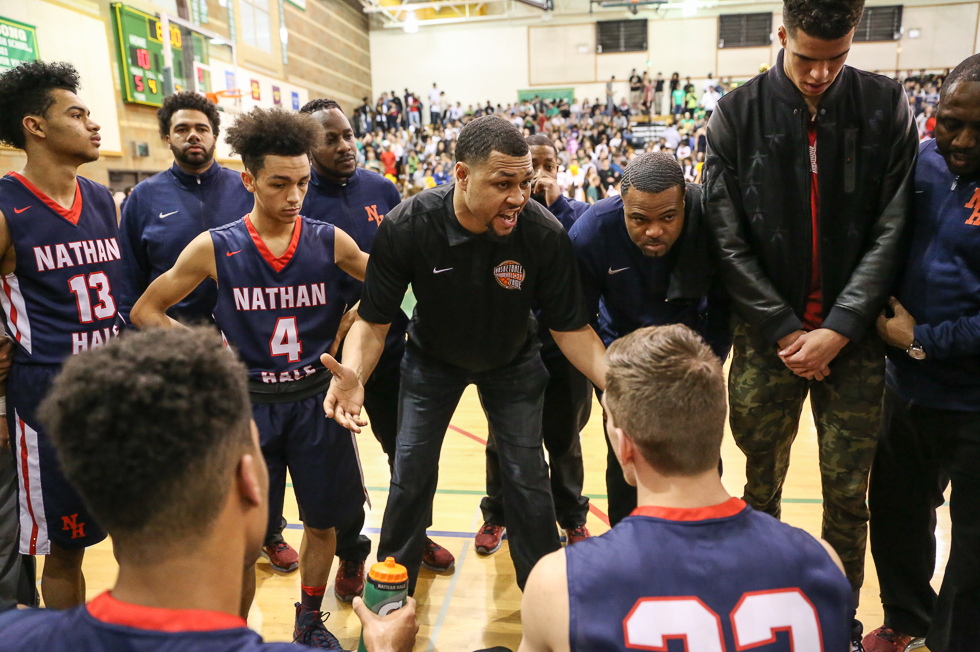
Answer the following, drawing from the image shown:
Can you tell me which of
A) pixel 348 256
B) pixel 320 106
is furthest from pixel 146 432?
pixel 320 106

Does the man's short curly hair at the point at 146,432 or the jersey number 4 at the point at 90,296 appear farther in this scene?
the jersey number 4 at the point at 90,296

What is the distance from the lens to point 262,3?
66.9 feet

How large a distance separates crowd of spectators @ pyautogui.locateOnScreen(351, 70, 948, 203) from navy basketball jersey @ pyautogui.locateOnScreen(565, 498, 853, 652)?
1603 cm

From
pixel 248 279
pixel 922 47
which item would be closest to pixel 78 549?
pixel 248 279

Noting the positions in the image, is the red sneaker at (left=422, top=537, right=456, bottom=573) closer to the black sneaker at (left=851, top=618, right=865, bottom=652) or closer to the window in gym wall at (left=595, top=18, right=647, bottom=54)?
the black sneaker at (left=851, top=618, right=865, bottom=652)

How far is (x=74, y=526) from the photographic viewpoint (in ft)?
9.12

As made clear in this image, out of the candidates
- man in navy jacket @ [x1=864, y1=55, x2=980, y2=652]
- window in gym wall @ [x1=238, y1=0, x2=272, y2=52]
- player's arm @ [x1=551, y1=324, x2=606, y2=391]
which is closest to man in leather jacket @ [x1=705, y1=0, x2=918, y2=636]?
man in navy jacket @ [x1=864, y1=55, x2=980, y2=652]

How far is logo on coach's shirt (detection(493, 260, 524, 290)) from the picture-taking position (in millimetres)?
2834

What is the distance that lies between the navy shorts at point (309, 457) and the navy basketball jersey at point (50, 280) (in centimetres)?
84

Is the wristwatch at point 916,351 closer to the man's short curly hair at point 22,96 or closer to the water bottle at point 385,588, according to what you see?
the water bottle at point 385,588


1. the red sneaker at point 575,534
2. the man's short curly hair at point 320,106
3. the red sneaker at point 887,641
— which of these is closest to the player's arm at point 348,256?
the man's short curly hair at point 320,106

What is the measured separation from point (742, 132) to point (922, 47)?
28.7m

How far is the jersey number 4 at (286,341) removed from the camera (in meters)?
2.79

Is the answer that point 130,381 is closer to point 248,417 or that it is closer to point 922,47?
point 248,417
